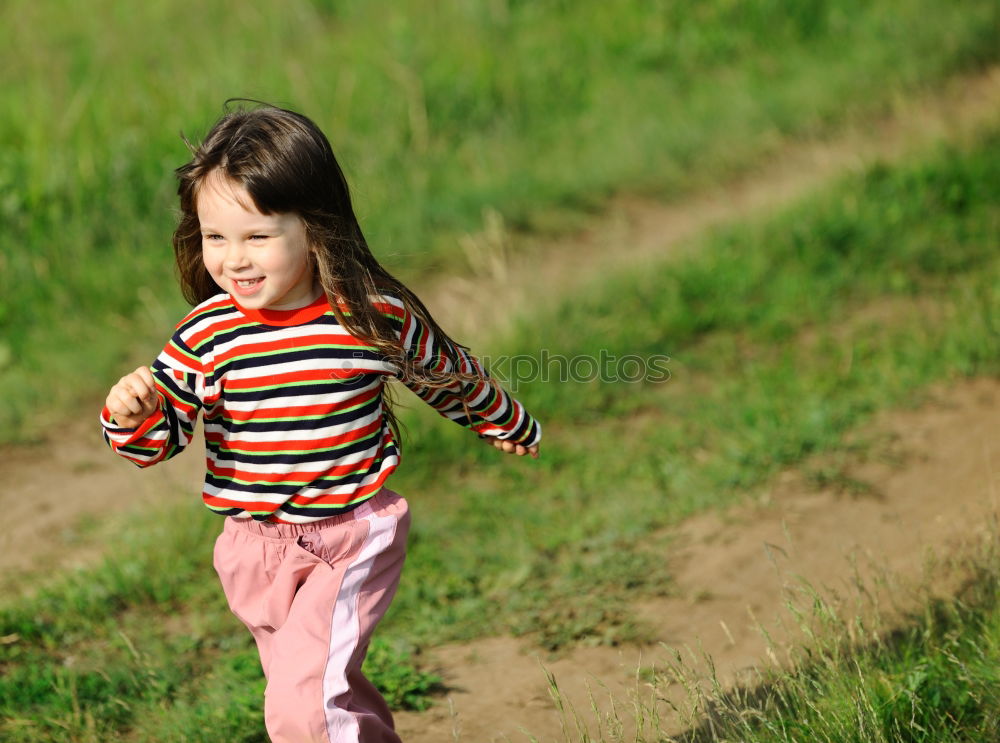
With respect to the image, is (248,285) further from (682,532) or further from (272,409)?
(682,532)

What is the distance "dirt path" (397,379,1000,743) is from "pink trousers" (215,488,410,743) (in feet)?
2.61

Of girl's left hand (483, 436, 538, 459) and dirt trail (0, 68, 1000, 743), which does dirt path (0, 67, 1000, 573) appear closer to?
dirt trail (0, 68, 1000, 743)

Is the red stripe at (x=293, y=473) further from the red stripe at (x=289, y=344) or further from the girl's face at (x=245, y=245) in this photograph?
the girl's face at (x=245, y=245)

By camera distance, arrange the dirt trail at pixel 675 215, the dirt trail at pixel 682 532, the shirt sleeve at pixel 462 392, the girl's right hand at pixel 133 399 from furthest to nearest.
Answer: the dirt trail at pixel 675 215
the dirt trail at pixel 682 532
the shirt sleeve at pixel 462 392
the girl's right hand at pixel 133 399

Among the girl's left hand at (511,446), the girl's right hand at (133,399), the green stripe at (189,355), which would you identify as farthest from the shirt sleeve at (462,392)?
the girl's right hand at (133,399)

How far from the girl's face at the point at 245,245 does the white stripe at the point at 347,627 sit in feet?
1.83

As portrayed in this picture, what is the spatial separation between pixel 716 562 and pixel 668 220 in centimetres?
328

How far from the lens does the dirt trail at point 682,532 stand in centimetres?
360

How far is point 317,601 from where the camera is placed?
2.45m

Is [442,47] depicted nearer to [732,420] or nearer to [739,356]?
[739,356]

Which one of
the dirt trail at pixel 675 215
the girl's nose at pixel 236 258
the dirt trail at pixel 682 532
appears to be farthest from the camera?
the dirt trail at pixel 675 215

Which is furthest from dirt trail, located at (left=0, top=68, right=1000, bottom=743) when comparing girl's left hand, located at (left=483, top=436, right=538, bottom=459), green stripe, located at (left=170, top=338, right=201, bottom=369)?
green stripe, located at (left=170, top=338, right=201, bottom=369)

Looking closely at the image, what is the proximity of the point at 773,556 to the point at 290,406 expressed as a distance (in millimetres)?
2385

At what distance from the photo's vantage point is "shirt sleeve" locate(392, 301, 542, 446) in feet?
8.57
